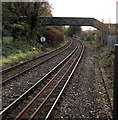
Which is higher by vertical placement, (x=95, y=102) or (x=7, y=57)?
(x=7, y=57)

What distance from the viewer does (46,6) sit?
98.3 ft

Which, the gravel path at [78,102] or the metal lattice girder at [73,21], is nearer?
the gravel path at [78,102]

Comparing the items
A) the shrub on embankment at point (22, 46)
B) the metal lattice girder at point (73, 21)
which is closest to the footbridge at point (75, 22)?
the metal lattice girder at point (73, 21)

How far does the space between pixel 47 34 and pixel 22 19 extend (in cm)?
482

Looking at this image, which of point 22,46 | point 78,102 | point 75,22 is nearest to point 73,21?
point 75,22

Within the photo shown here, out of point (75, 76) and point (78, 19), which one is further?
point (78, 19)

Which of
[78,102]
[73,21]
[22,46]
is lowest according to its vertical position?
[78,102]

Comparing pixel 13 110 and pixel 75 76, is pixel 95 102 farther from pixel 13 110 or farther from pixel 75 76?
pixel 75 76

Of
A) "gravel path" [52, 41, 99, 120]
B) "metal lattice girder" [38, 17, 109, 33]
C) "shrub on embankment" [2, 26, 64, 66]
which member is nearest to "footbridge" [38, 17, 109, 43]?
"metal lattice girder" [38, 17, 109, 33]

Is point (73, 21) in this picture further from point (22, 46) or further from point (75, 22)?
point (22, 46)

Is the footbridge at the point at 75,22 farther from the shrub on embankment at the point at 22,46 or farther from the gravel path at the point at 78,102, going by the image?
the gravel path at the point at 78,102

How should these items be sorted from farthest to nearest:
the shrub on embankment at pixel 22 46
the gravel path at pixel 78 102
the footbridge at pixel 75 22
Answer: the footbridge at pixel 75 22 → the shrub on embankment at pixel 22 46 → the gravel path at pixel 78 102

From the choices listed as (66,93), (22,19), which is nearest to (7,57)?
(66,93)

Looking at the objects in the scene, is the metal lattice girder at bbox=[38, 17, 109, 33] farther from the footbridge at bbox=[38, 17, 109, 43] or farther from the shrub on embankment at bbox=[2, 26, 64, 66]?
the shrub on embankment at bbox=[2, 26, 64, 66]
